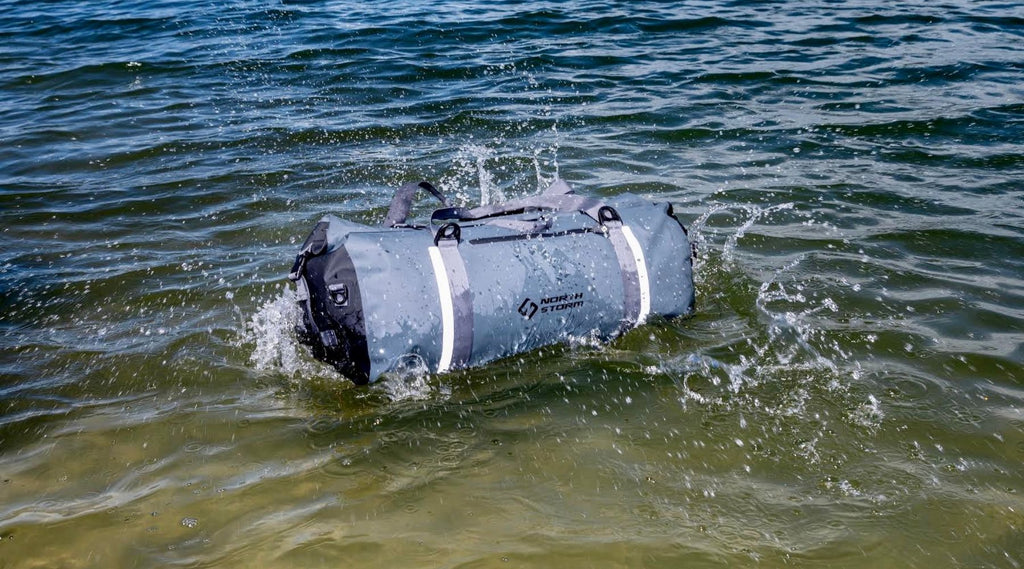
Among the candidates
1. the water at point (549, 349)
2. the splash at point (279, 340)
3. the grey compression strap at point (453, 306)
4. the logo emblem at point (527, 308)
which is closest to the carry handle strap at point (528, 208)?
the grey compression strap at point (453, 306)

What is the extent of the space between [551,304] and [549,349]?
371 millimetres

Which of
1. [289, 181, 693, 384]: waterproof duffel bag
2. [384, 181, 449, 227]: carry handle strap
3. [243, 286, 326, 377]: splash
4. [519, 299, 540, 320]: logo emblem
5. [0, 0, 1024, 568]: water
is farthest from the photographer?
[384, 181, 449, 227]: carry handle strap

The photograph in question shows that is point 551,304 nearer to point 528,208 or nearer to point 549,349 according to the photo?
point 549,349

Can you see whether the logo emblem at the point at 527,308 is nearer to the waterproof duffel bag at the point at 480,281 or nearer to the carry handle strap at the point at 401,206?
the waterproof duffel bag at the point at 480,281

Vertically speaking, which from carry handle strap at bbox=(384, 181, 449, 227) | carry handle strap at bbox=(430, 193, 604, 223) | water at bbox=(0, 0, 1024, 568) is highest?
carry handle strap at bbox=(384, 181, 449, 227)

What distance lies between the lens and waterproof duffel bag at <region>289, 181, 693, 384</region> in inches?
168

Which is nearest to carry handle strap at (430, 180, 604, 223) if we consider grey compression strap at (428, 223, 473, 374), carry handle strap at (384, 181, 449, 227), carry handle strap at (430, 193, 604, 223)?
carry handle strap at (430, 193, 604, 223)

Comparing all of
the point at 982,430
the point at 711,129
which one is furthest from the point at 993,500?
the point at 711,129

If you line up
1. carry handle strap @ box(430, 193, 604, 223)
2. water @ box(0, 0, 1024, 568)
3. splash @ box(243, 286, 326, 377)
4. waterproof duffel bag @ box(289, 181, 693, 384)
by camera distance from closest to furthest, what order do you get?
1. water @ box(0, 0, 1024, 568)
2. waterproof duffel bag @ box(289, 181, 693, 384)
3. splash @ box(243, 286, 326, 377)
4. carry handle strap @ box(430, 193, 604, 223)

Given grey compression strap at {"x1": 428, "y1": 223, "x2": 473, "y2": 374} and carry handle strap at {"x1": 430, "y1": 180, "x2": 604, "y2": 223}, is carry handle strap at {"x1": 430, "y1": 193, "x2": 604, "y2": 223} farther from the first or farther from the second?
grey compression strap at {"x1": 428, "y1": 223, "x2": 473, "y2": 374}

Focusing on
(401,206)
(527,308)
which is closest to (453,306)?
(527,308)

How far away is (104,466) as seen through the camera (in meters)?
3.92

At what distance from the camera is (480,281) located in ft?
14.6

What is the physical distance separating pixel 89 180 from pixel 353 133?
2.77 m
